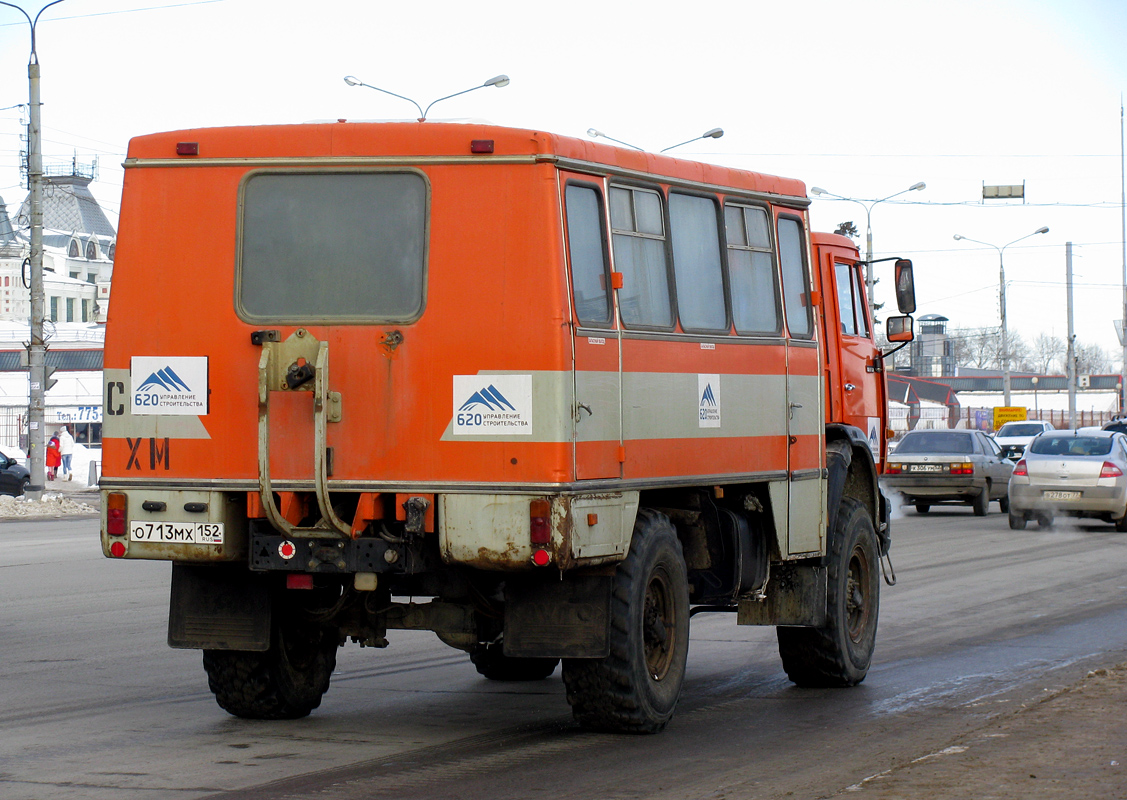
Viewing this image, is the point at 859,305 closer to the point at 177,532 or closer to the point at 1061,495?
the point at 177,532

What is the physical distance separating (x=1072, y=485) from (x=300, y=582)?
2020 centimetres

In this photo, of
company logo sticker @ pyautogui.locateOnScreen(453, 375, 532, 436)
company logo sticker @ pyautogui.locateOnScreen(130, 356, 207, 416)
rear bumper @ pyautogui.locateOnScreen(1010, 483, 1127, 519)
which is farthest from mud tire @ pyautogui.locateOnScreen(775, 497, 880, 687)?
rear bumper @ pyautogui.locateOnScreen(1010, 483, 1127, 519)

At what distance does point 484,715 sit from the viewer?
8859mm

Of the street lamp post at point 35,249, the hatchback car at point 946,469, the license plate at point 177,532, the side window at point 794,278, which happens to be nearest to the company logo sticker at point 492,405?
the license plate at point 177,532

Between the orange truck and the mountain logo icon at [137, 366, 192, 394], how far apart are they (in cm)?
1

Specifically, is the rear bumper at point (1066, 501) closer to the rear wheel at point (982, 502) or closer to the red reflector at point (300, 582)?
the rear wheel at point (982, 502)

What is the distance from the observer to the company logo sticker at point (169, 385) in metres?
7.72

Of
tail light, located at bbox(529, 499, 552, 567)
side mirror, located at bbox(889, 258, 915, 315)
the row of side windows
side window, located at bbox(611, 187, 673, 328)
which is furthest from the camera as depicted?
side mirror, located at bbox(889, 258, 915, 315)

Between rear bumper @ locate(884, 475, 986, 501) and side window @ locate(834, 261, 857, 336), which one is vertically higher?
side window @ locate(834, 261, 857, 336)

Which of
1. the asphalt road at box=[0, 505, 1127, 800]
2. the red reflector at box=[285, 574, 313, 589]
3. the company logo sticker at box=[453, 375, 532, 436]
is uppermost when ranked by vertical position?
the company logo sticker at box=[453, 375, 532, 436]

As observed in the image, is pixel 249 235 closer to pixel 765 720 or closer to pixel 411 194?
pixel 411 194

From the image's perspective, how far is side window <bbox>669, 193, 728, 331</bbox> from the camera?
27.7ft

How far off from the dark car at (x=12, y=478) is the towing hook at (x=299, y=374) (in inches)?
1267

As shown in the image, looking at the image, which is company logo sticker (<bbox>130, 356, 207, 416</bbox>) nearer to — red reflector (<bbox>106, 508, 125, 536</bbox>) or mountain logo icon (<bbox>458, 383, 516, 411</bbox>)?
red reflector (<bbox>106, 508, 125, 536</bbox>)
